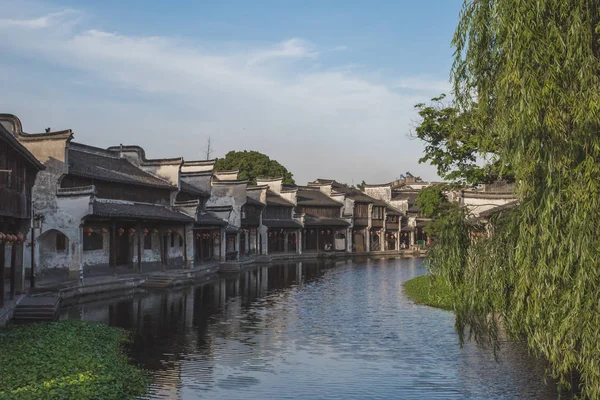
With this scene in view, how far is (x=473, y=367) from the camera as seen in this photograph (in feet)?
55.2

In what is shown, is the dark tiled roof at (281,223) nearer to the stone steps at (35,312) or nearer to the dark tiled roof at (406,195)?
the dark tiled roof at (406,195)

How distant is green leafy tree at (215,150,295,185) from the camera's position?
86.8 m

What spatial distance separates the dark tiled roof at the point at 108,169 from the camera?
120 ft

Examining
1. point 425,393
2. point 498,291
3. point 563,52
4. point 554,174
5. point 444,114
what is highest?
point 444,114

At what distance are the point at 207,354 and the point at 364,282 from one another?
24.6m

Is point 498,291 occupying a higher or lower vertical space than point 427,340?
higher

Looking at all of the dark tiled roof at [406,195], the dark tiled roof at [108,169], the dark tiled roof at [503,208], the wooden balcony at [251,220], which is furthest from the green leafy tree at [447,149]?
the dark tiled roof at [406,195]

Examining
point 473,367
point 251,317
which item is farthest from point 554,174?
point 251,317

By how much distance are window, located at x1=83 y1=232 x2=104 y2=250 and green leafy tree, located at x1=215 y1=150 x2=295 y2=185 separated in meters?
47.8

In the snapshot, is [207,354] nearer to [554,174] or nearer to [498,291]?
[498,291]

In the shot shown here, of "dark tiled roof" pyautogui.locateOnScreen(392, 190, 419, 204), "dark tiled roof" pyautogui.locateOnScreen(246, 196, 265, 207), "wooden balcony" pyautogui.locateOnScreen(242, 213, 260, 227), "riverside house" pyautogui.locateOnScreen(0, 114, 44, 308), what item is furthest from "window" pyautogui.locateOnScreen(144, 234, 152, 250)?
"dark tiled roof" pyautogui.locateOnScreen(392, 190, 419, 204)

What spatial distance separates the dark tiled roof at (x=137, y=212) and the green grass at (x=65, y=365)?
1380cm

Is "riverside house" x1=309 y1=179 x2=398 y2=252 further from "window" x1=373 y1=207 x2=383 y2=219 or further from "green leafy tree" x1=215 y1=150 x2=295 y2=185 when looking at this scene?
"green leafy tree" x1=215 y1=150 x2=295 y2=185

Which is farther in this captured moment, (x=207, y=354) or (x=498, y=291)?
(x=207, y=354)
